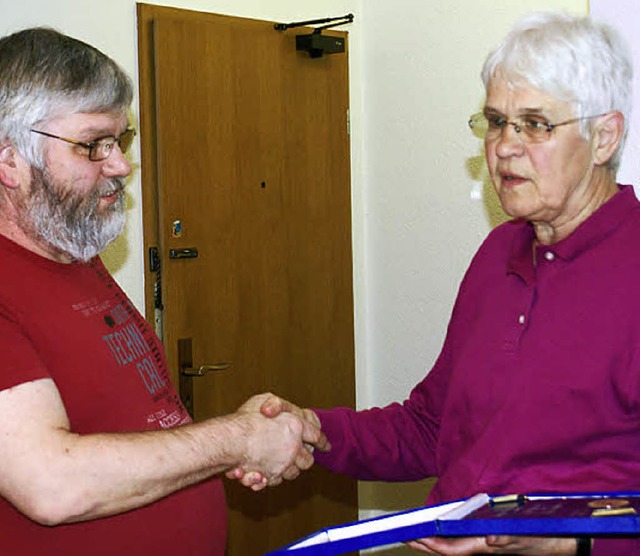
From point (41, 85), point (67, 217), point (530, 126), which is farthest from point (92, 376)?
point (530, 126)

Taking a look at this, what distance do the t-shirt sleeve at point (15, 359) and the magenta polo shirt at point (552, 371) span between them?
72 cm

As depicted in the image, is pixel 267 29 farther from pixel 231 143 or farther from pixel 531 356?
pixel 531 356

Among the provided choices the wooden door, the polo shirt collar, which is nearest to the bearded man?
the polo shirt collar

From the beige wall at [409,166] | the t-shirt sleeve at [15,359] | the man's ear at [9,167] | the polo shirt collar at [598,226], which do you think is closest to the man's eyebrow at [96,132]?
the man's ear at [9,167]

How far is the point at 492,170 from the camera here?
5.74ft

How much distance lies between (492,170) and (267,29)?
2.06 metres

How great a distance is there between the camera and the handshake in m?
1.99

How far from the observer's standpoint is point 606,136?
5.54ft

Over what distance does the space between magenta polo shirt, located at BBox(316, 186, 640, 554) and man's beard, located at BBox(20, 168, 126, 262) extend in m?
0.72

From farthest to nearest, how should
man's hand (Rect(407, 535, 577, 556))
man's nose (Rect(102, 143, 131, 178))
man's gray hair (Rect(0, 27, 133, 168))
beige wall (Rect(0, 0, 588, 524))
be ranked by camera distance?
beige wall (Rect(0, 0, 588, 524)) → man's nose (Rect(102, 143, 131, 178)) → man's gray hair (Rect(0, 27, 133, 168)) → man's hand (Rect(407, 535, 577, 556))

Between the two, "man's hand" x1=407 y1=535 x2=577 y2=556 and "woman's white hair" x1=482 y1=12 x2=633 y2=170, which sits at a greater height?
"woman's white hair" x1=482 y1=12 x2=633 y2=170

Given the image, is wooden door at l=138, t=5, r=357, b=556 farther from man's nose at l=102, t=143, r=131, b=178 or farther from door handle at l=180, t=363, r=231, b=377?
man's nose at l=102, t=143, r=131, b=178

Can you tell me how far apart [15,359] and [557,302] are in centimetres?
88

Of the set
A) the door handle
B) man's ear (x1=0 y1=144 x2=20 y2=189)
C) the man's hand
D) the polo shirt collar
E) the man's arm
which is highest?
man's ear (x1=0 y1=144 x2=20 y2=189)
